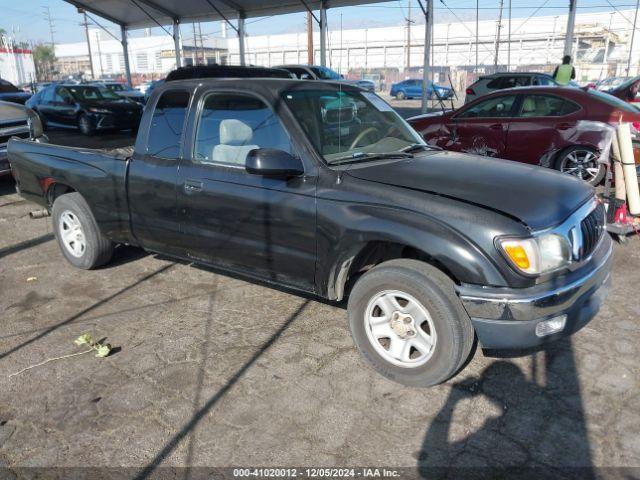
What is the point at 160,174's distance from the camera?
4242mm

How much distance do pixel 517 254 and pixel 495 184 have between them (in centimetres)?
61

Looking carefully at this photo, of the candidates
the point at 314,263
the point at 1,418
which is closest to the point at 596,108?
the point at 314,263

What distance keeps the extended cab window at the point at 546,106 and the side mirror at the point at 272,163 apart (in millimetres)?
5824

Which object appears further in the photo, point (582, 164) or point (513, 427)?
point (582, 164)

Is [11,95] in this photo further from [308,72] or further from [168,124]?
[168,124]

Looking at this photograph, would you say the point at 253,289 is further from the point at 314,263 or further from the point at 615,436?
the point at 615,436

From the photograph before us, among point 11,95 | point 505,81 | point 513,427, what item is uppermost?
point 505,81

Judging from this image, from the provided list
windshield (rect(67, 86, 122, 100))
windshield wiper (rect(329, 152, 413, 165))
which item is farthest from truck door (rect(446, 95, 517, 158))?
windshield (rect(67, 86, 122, 100))

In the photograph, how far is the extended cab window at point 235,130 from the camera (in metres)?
3.74

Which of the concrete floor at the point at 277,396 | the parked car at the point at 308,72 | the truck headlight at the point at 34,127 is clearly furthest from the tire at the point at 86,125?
the concrete floor at the point at 277,396

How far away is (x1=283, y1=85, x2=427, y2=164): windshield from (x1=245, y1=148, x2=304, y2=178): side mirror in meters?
0.23

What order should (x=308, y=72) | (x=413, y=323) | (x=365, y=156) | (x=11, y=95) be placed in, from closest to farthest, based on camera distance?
1. (x=413, y=323)
2. (x=365, y=156)
3. (x=308, y=72)
4. (x=11, y=95)

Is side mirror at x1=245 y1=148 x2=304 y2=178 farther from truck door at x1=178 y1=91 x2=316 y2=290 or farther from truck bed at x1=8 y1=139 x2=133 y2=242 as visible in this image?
truck bed at x1=8 y1=139 x2=133 y2=242

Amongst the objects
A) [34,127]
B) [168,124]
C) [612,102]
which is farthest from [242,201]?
[34,127]
